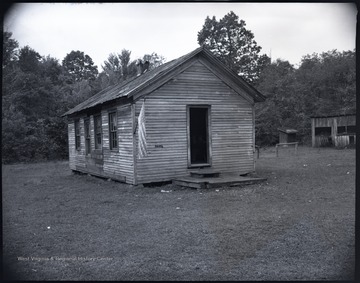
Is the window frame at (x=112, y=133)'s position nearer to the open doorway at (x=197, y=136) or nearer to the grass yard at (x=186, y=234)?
the grass yard at (x=186, y=234)

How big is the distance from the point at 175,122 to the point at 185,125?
0.47 metres

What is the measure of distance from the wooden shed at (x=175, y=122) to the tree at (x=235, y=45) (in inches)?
1177

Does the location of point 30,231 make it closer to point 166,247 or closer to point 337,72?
point 166,247

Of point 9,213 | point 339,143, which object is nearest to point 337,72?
point 339,143

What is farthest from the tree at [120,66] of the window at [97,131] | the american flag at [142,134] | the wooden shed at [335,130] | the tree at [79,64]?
the american flag at [142,134]

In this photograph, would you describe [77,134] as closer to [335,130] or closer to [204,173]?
[204,173]

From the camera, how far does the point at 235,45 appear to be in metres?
43.0

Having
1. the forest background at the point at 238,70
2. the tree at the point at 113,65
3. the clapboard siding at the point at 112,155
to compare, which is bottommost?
the clapboard siding at the point at 112,155

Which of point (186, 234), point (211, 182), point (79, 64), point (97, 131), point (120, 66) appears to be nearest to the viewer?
point (186, 234)

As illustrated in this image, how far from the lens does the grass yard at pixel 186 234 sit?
4426 millimetres

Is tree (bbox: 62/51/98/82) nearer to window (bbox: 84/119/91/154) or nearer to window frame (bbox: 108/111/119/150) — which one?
window (bbox: 84/119/91/154)

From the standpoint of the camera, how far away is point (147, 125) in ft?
39.8

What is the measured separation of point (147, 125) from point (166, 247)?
23.6ft

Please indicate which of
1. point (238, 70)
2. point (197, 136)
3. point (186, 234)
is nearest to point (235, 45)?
point (238, 70)
